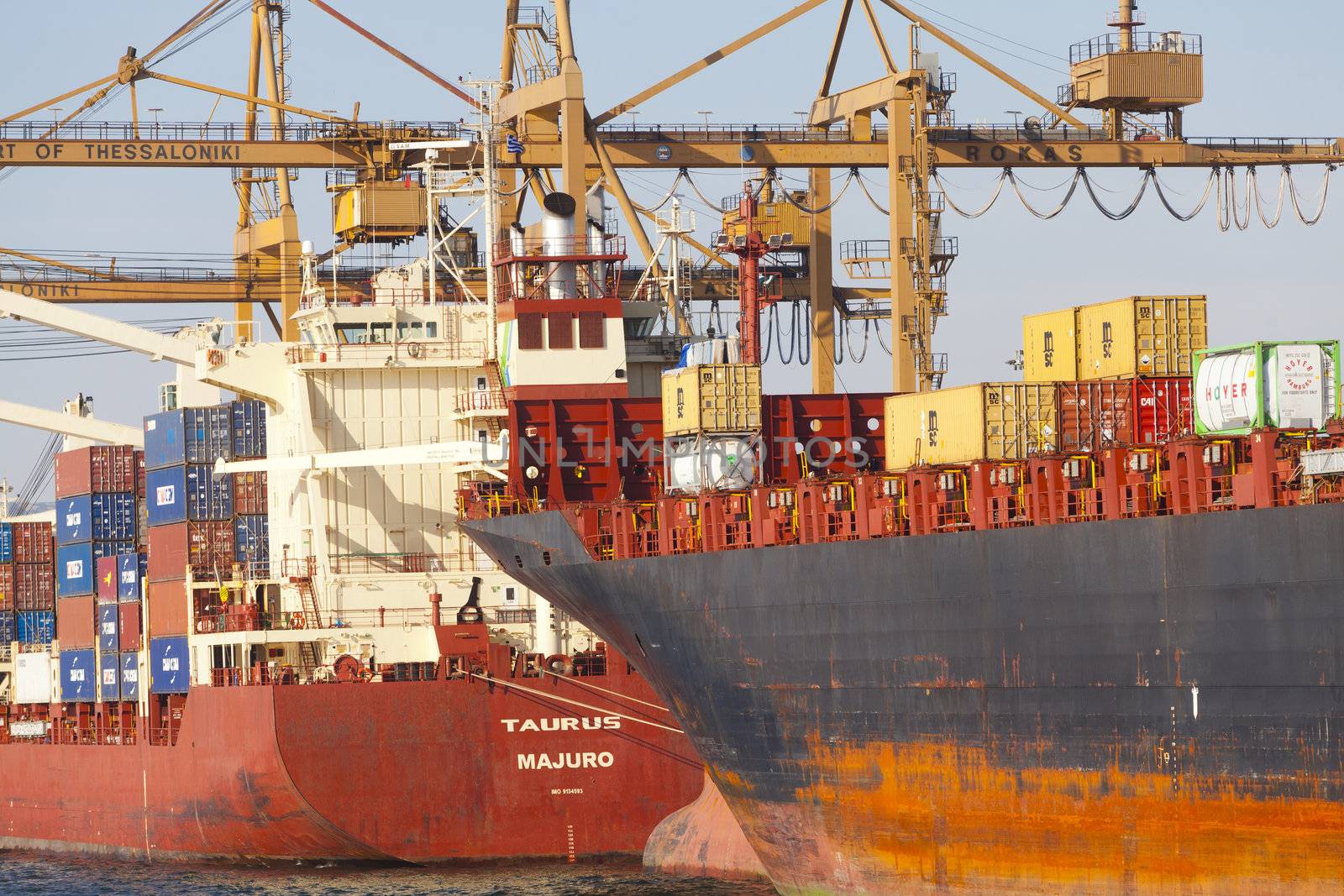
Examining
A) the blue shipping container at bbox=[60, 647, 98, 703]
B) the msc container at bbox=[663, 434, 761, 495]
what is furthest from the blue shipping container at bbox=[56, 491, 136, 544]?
the msc container at bbox=[663, 434, 761, 495]

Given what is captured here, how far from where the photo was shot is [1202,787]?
25359mm

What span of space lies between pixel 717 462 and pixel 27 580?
2687 cm

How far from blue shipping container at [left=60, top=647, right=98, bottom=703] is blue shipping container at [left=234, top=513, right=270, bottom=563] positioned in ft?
20.3

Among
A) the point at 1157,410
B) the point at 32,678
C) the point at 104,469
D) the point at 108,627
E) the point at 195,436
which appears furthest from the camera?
the point at 32,678

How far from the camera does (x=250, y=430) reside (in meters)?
46.7

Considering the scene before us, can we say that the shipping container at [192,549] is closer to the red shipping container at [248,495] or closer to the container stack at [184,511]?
the container stack at [184,511]

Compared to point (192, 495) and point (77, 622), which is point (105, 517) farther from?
point (192, 495)

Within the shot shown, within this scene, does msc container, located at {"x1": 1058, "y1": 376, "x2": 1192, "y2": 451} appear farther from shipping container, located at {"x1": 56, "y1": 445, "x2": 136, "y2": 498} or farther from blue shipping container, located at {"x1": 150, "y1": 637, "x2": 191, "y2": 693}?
shipping container, located at {"x1": 56, "y1": 445, "x2": 136, "y2": 498}

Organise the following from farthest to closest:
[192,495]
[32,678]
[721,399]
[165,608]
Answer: [32,678]
[192,495]
[165,608]
[721,399]

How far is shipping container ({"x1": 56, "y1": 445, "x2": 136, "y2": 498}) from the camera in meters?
50.9

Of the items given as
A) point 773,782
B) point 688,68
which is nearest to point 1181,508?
point 773,782

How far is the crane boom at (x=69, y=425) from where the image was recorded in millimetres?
56188

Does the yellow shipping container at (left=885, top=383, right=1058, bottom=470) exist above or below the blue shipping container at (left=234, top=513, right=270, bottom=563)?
above

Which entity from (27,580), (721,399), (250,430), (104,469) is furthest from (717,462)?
(27,580)
